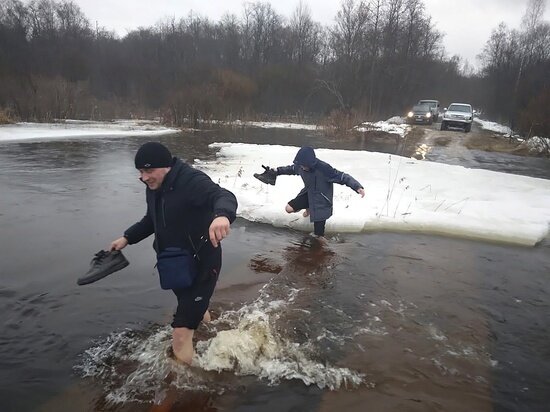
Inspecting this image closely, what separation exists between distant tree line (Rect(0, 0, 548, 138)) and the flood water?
22811mm

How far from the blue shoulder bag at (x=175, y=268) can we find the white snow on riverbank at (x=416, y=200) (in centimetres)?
467

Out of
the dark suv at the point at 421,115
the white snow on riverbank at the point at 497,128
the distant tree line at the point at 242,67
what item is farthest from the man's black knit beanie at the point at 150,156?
the dark suv at the point at 421,115

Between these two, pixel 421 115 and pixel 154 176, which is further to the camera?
pixel 421 115

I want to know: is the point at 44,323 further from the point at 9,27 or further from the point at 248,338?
the point at 9,27

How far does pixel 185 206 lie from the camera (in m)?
3.05

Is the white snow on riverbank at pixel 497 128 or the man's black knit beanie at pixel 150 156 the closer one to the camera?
Result: the man's black knit beanie at pixel 150 156

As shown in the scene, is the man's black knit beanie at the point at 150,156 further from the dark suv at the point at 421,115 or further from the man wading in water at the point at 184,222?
the dark suv at the point at 421,115

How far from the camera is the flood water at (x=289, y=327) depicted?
3.28 m

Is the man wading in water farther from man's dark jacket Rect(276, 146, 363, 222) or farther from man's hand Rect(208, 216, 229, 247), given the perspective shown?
man's dark jacket Rect(276, 146, 363, 222)

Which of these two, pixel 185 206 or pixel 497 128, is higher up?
pixel 185 206

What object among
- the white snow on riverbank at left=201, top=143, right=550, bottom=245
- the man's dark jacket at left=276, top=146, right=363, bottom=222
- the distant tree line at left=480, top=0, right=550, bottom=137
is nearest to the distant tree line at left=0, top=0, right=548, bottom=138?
the distant tree line at left=480, top=0, right=550, bottom=137

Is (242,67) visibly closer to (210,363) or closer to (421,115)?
(421,115)

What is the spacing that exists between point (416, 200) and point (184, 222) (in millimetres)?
7396

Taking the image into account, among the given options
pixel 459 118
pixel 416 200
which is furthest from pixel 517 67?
pixel 416 200
